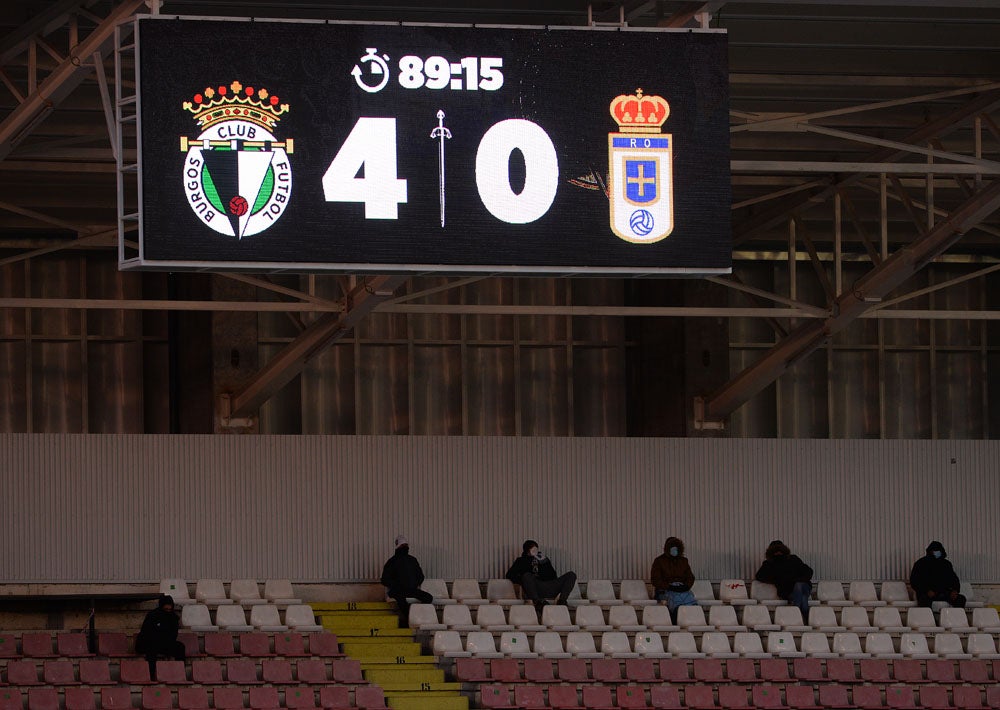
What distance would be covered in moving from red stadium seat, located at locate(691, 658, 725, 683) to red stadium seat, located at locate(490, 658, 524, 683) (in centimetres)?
227

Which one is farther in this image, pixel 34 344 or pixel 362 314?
pixel 34 344

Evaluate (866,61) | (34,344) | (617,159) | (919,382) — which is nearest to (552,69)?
(617,159)

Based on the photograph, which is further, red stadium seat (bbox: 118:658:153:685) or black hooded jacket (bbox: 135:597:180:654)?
black hooded jacket (bbox: 135:597:180:654)

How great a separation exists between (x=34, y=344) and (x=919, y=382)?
50.4 ft

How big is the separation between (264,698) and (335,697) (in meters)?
0.81

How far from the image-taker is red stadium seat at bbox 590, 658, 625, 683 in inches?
856

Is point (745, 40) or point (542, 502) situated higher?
point (745, 40)

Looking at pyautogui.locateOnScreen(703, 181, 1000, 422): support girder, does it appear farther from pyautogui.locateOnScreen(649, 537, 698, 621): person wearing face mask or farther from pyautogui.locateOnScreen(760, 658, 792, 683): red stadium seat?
pyautogui.locateOnScreen(760, 658, 792, 683): red stadium seat

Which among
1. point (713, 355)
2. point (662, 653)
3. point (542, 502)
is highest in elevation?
point (713, 355)

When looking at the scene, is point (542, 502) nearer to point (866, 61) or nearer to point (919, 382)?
point (866, 61)

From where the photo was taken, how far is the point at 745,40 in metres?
20.6

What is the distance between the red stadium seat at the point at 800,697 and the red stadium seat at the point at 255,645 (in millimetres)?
6136

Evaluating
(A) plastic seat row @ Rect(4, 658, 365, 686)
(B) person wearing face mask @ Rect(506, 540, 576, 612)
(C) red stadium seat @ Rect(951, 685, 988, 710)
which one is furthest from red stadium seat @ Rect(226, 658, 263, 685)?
(C) red stadium seat @ Rect(951, 685, 988, 710)

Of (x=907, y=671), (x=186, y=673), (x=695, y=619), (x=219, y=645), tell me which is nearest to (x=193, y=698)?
(x=186, y=673)
